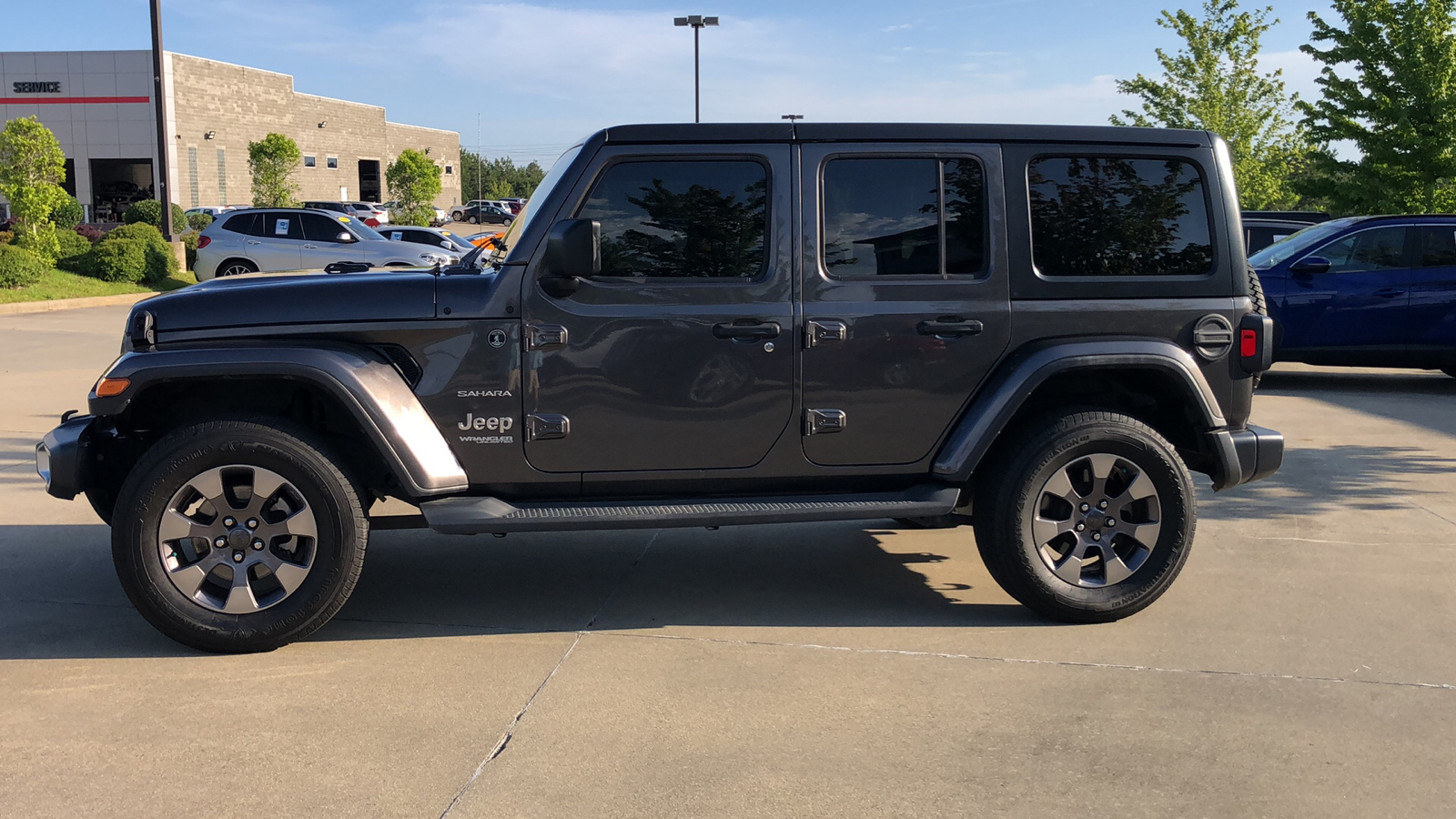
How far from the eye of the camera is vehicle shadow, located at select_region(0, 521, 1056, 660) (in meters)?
4.77

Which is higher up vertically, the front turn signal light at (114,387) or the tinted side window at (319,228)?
the tinted side window at (319,228)

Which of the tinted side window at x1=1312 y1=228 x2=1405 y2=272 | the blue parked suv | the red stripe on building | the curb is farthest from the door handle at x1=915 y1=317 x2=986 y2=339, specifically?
the red stripe on building

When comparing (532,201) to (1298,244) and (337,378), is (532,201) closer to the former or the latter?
(337,378)

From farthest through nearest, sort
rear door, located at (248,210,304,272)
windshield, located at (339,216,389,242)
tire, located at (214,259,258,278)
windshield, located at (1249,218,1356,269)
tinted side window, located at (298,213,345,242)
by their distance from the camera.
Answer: windshield, located at (339,216,389,242) → tinted side window, located at (298,213,345,242) → tire, located at (214,259,258,278) → rear door, located at (248,210,304,272) → windshield, located at (1249,218,1356,269)

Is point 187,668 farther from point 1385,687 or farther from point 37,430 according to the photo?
point 37,430

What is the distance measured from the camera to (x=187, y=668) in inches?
168

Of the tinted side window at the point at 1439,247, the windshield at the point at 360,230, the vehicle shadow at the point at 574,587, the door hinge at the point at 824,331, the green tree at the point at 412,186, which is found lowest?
the vehicle shadow at the point at 574,587

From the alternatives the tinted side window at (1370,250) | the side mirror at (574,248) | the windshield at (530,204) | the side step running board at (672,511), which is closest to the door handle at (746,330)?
the side mirror at (574,248)

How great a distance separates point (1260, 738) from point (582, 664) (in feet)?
7.53

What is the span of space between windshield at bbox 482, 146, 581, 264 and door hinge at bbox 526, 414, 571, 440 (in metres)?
0.70

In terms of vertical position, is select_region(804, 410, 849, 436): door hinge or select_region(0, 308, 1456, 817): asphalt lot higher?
select_region(804, 410, 849, 436): door hinge

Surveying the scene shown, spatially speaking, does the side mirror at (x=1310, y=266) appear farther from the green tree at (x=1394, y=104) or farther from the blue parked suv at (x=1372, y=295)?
the green tree at (x=1394, y=104)

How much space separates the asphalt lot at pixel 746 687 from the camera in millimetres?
3373

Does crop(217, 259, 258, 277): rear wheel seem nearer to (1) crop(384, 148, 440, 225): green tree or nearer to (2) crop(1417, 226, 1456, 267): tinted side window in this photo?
(2) crop(1417, 226, 1456, 267): tinted side window
